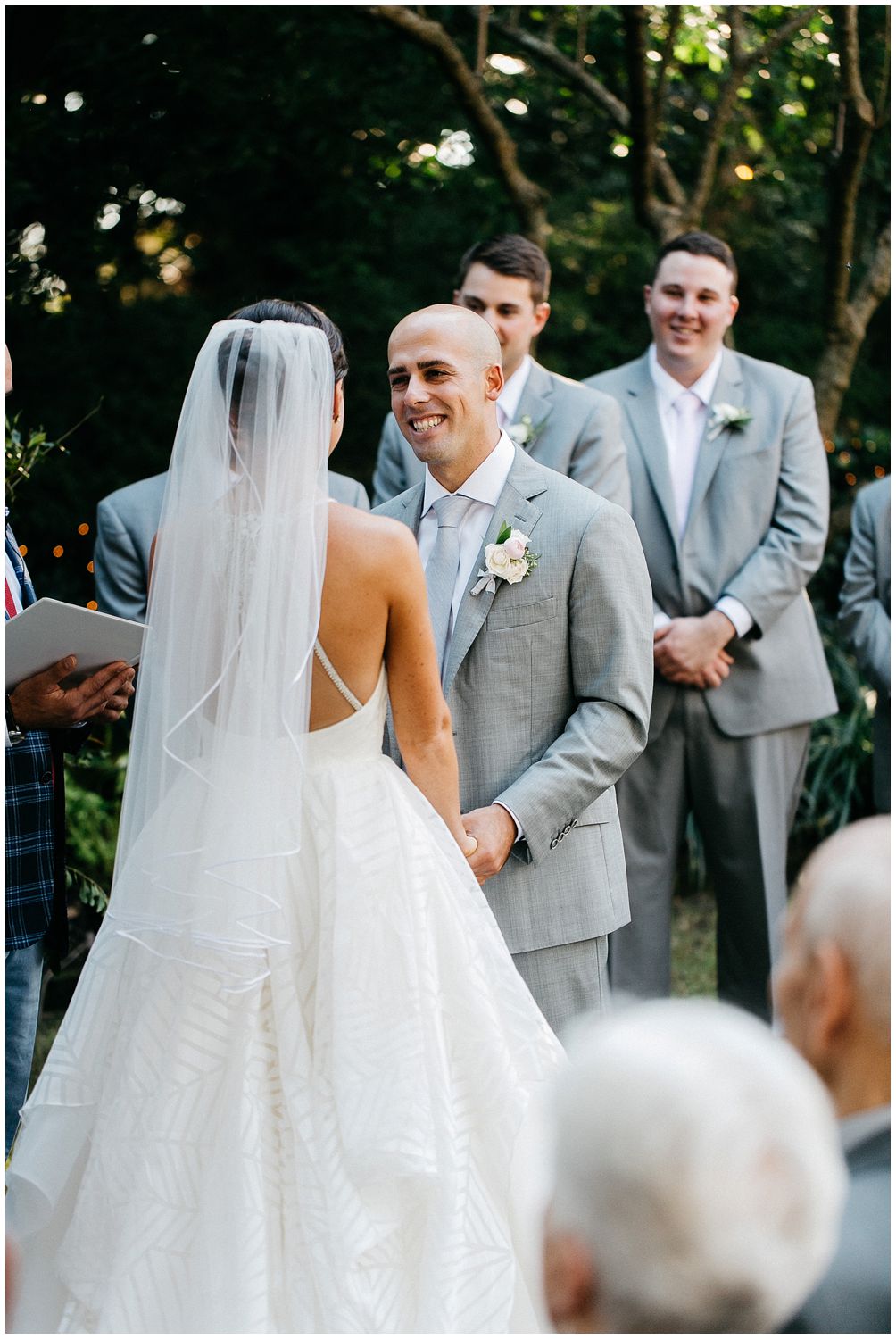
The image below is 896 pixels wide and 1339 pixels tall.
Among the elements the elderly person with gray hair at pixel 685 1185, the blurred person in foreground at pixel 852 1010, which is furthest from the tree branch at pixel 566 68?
the elderly person with gray hair at pixel 685 1185

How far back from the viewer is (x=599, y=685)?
3.37 m

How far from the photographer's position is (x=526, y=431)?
4762mm

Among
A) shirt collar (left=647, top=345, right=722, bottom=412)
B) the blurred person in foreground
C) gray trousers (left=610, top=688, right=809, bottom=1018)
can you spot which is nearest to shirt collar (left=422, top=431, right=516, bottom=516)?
gray trousers (left=610, top=688, right=809, bottom=1018)

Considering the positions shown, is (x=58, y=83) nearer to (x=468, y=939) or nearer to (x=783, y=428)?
(x=783, y=428)

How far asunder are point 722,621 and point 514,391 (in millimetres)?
1077

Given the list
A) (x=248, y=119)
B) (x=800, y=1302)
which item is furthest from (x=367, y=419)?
(x=800, y=1302)

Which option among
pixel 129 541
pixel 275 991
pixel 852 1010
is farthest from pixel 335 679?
pixel 129 541

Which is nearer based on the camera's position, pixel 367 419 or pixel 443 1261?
pixel 443 1261

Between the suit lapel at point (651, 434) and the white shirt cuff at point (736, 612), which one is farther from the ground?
the suit lapel at point (651, 434)

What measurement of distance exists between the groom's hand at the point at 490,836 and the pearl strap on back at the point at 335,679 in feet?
1.66

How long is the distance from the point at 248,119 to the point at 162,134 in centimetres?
45

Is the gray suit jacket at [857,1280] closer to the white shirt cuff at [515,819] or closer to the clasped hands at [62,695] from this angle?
the white shirt cuff at [515,819]

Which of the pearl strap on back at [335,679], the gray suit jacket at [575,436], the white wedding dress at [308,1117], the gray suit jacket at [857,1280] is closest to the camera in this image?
the gray suit jacket at [857,1280]

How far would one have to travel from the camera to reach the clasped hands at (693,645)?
4699mm
